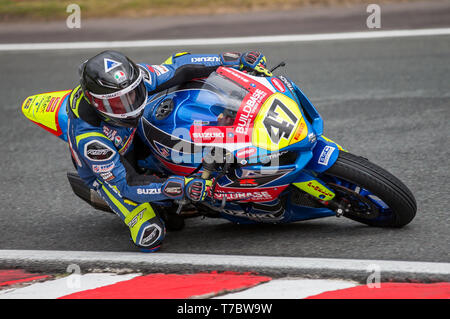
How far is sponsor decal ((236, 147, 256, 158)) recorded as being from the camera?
4.14 meters

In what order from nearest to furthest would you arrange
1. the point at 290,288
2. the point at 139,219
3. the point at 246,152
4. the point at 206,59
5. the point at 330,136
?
1. the point at 290,288
2. the point at 246,152
3. the point at 139,219
4. the point at 206,59
5. the point at 330,136

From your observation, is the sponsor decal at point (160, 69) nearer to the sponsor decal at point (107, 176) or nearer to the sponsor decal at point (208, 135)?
the sponsor decal at point (208, 135)

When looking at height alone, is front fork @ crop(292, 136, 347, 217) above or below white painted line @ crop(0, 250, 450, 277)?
above

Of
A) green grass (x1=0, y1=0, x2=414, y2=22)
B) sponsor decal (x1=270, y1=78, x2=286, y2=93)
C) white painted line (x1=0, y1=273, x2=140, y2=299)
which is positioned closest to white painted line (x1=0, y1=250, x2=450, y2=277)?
white painted line (x1=0, y1=273, x2=140, y2=299)

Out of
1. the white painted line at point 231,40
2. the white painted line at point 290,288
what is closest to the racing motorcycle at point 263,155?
the white painted line at point 290,288

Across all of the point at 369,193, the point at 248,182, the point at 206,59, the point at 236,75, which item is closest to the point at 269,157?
the point at 248,182

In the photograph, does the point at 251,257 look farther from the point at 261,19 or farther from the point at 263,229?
the point at 261,19

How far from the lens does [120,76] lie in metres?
4.18

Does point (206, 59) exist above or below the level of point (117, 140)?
above

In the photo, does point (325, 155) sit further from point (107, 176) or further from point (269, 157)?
point (107, 176)

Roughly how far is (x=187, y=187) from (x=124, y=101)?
0.65 meters

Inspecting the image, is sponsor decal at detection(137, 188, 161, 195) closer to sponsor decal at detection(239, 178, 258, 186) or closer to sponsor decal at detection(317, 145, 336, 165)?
sponsor decal at detection(239, 178, 258, 186)

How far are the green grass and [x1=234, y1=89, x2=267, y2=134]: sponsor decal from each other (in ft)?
23.2

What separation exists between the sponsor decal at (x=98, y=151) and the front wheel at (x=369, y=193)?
4.43 ft
